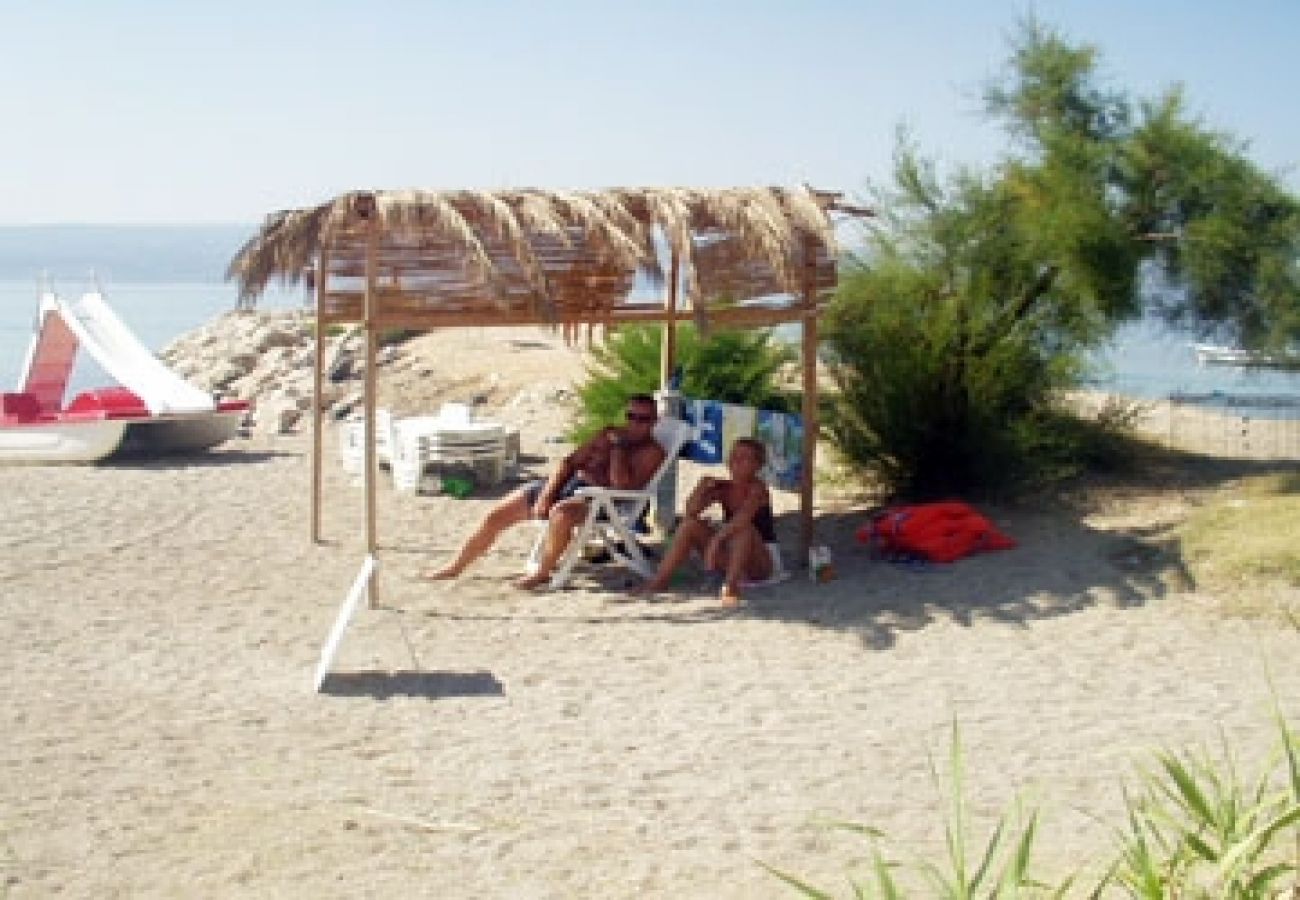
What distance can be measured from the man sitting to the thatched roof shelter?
2.13 feet

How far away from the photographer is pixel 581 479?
8578 millimetres

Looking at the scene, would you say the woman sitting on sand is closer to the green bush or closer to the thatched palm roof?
the thatched palm roof

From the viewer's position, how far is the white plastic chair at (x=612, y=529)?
324 inches

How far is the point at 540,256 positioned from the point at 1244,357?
5.26 meters

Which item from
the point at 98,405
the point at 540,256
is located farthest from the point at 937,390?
the point at 98,405

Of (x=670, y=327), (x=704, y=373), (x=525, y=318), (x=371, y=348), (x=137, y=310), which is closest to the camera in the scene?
(x=371, y=348)

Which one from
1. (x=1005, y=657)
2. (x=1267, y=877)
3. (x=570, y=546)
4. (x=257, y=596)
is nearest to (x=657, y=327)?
(x=570, y=546)

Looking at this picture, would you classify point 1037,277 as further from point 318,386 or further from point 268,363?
point 268,363

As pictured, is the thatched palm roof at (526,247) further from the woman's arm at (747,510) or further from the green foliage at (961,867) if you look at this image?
the green foliage at (961,867)

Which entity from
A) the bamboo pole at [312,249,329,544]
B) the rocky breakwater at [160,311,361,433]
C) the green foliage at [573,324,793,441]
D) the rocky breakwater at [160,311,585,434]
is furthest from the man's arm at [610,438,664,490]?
the rocky breakwater at [160,311,361,433]

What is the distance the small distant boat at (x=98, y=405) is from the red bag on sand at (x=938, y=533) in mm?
6508

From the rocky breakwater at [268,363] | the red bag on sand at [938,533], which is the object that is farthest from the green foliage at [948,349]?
the rocky breakwater at [268,363]

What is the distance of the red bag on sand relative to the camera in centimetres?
876

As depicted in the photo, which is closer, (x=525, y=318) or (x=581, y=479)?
(x=525, y=318)
